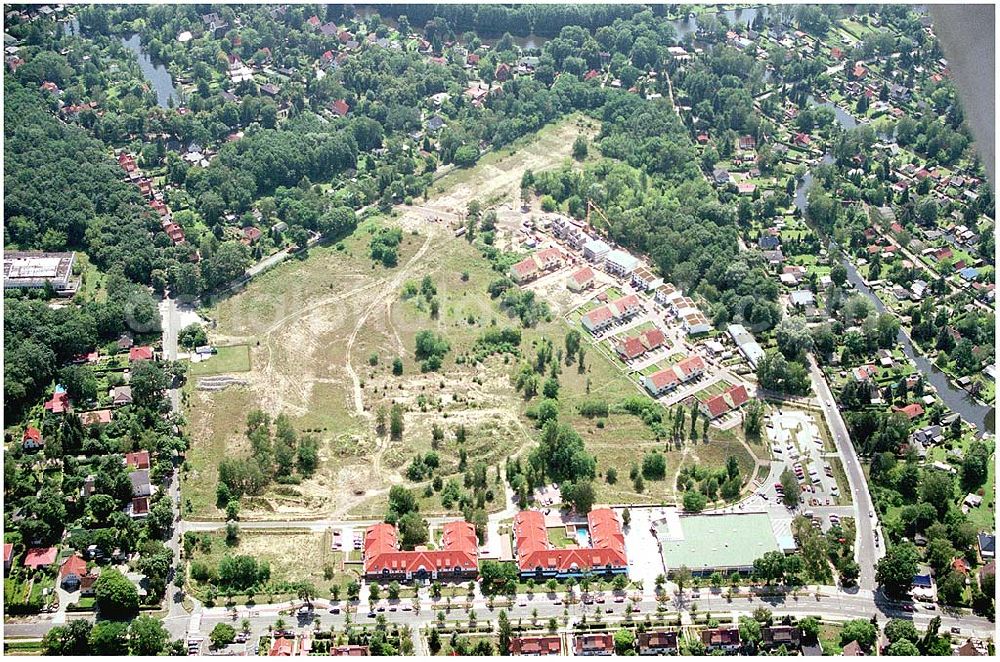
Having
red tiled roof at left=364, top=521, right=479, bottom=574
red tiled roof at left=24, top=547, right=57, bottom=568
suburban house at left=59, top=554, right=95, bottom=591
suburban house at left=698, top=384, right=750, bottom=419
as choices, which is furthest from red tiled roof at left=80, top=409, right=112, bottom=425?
suburban house at left=698, top=384, right=750, bottom=419

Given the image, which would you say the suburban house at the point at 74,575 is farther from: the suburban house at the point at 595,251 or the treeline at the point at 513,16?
the treeline at the point at 513,16

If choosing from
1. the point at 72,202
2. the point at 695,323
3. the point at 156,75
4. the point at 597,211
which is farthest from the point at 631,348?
the point at 156,75

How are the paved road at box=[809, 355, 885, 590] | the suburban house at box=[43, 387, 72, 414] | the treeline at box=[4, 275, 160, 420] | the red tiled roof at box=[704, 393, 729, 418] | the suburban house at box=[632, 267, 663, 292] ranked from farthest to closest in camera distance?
the suburban house at box=[632, 267, 663, 292] → the red tiled roof at box=[704, 393, 729, 418] → the treeline at box=[4, 275, 160, 420] → the suburban house at box=[43, 387, 72, 414] → the paved road at box=[809, 355, 885, 590]

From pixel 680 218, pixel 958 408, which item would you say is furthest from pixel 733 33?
pixel 958 408

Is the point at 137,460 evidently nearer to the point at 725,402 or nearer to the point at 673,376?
the point at 673,376

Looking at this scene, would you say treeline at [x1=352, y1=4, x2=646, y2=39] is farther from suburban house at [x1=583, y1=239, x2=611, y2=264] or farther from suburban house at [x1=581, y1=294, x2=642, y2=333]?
suburban house at [x1=581, y1=294, x2=642, y2=333]

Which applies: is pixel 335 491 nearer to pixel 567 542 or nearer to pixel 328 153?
pixel 567 542
